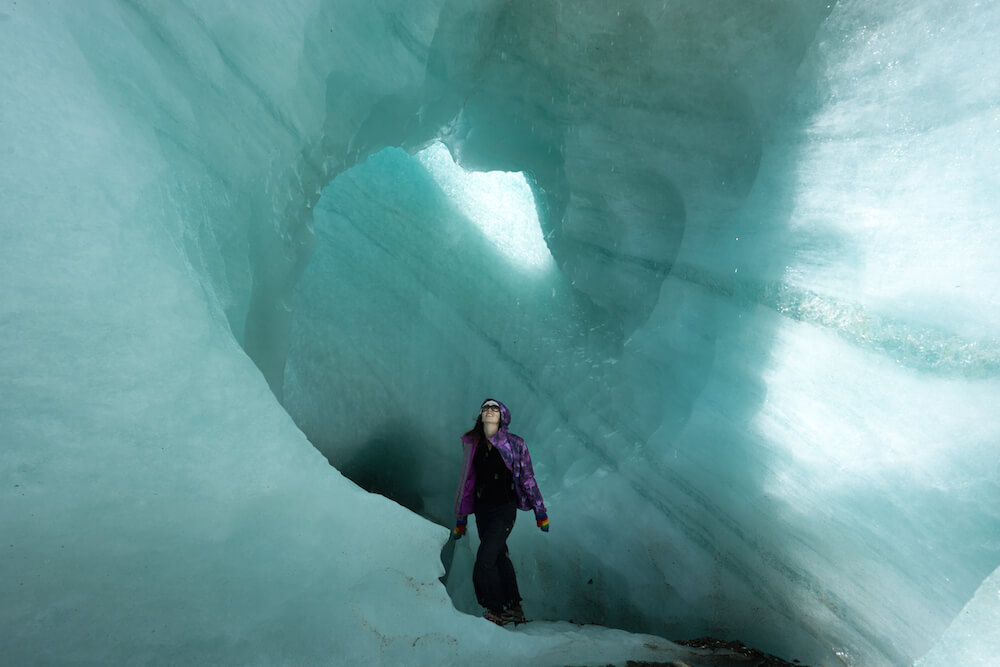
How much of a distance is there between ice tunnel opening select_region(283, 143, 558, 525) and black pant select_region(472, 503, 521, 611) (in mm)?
1242

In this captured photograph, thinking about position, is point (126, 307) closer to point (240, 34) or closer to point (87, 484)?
point (87, 484)

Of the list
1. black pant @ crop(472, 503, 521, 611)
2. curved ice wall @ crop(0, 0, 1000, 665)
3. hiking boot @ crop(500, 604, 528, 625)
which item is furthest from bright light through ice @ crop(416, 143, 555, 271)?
hiking boot @ crop(500, 604, 528, 625)

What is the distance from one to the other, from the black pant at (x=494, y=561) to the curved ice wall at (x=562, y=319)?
508mm

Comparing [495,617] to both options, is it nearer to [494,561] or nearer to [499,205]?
[494,561]

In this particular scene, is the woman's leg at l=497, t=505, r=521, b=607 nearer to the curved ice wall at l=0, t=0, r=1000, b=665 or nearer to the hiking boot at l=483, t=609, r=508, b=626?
the hiking boot at l=483, t=609, r=508, b=626

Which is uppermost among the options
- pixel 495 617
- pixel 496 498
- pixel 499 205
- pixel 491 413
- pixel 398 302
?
pixel 499 205

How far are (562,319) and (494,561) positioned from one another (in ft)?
4.57

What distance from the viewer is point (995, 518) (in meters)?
1.85

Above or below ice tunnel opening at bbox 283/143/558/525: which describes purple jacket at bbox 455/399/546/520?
below

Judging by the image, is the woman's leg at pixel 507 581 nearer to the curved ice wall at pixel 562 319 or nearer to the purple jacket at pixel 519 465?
the purple jacket at pixel 519 465

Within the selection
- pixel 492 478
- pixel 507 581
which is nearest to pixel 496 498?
pixel 492 478

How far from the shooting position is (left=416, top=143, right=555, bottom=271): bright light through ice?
390 centimetres

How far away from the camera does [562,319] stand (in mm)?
3557

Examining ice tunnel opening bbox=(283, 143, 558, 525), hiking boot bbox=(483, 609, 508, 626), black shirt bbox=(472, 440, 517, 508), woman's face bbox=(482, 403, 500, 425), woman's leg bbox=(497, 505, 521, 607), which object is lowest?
hiking boot bbox=(483, 609, 508, 626)
